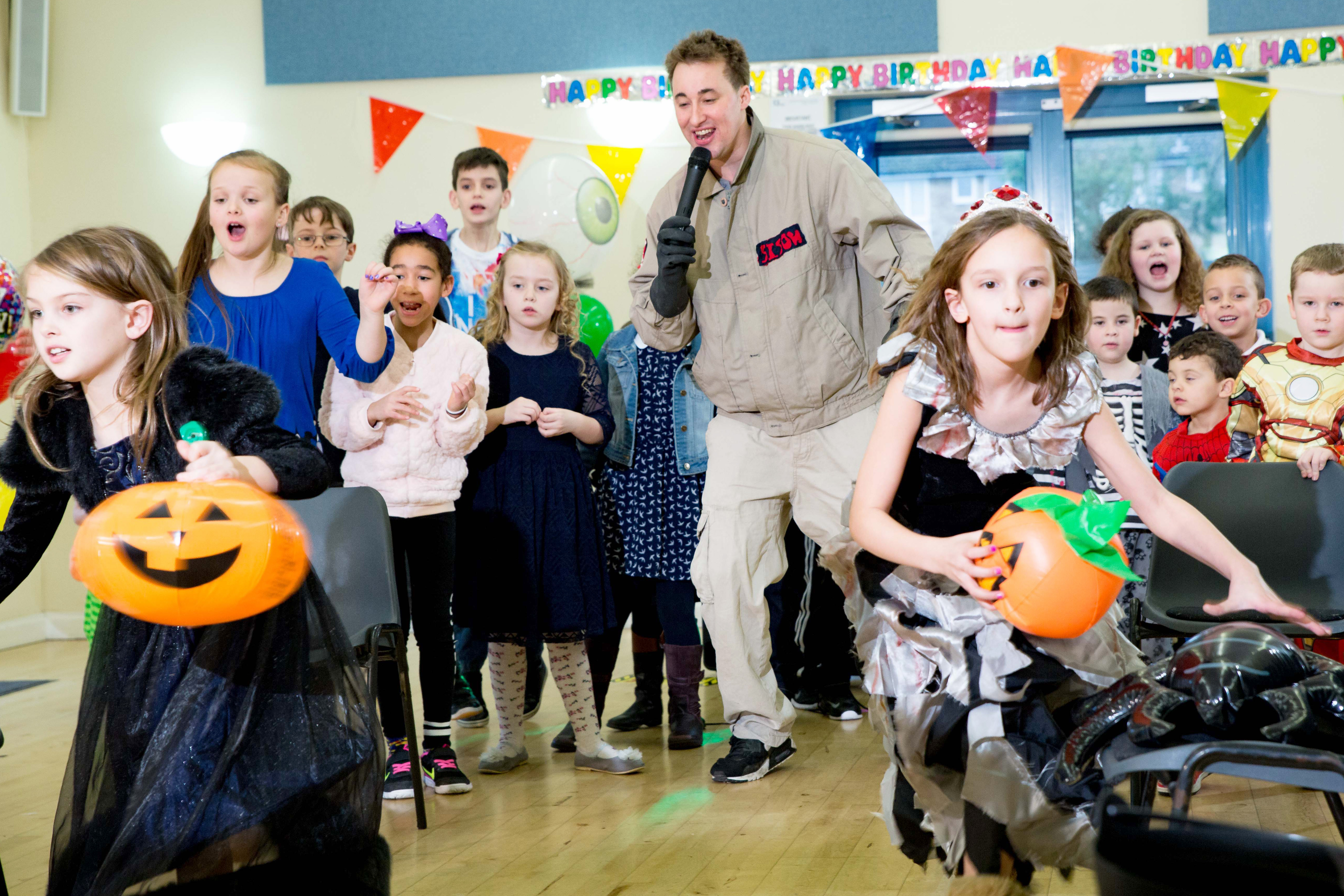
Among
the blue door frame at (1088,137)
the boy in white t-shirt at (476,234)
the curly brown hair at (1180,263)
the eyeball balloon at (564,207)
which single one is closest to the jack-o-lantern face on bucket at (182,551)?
the boy in white t-shirt at (476,234)

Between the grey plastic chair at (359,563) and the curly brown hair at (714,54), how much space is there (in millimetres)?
1276

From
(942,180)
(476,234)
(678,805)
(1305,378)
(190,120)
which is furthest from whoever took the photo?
(190,120)

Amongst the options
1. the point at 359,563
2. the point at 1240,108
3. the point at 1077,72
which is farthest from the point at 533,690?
the point at 1240,108

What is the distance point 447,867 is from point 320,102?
418 cm

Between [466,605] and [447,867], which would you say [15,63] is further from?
[447,867]

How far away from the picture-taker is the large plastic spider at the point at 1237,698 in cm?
143

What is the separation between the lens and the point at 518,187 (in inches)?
190

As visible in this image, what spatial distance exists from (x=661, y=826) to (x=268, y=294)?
4.71ft

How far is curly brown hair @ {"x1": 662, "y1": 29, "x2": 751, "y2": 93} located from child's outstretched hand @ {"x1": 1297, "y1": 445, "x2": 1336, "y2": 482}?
153cm

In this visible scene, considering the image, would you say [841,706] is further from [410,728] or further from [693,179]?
[693,179]

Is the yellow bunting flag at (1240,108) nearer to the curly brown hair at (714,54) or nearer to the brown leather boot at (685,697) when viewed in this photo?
the curly brown hair at (714,54)

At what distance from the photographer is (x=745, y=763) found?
2883 millimetres

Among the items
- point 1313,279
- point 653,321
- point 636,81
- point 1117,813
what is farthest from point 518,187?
point 1117,813

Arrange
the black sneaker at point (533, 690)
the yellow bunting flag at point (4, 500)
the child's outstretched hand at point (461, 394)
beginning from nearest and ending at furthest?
the yellow bunting flag at point (4, 500), the child's outstretched hand at point (461, 394), the black sneaker at point (533, 690)
